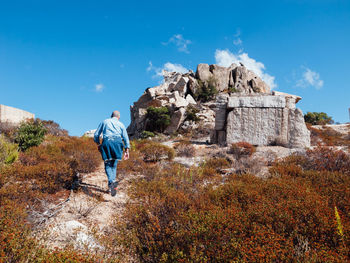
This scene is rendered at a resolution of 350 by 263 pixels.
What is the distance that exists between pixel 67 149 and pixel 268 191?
637cm

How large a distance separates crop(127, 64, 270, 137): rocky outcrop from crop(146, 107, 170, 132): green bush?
1.83 ft

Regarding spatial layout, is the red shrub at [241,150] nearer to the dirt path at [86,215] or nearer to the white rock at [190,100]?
the dirt path at [86,215]

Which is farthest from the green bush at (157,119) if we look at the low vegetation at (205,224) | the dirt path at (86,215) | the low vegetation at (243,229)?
the low vegetation at (243,229)

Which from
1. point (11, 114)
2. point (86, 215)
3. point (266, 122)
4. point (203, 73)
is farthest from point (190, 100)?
point (86, 215)

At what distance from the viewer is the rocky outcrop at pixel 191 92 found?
20505 millimetres

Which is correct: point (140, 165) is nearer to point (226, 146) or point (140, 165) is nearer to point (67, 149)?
point (67, 149)

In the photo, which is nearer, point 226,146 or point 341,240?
point 341,240

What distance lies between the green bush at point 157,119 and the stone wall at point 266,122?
11.5 metres

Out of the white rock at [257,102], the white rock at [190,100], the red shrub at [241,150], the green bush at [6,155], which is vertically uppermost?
the white rock at [190,100]

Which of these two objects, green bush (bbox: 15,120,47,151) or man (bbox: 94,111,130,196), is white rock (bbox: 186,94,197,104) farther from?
man (bbox: 94,111,130,196)

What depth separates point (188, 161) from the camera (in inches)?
289

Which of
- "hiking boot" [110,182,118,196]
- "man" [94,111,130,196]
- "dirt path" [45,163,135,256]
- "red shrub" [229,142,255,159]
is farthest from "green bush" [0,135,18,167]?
"red shrub" [229,142,255,159]

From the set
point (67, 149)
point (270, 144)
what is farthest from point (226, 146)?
point (67, 149)

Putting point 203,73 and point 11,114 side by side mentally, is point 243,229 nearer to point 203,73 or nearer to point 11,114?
point 11,114
